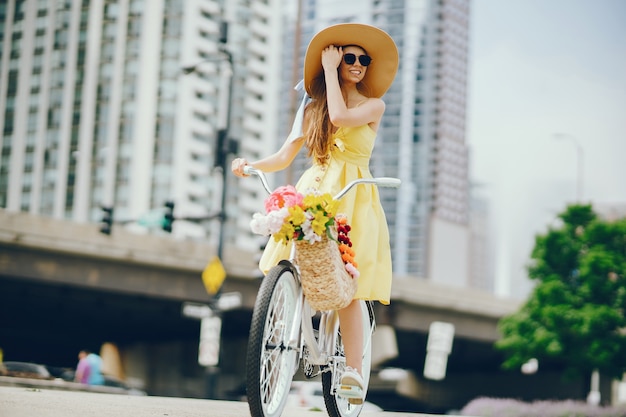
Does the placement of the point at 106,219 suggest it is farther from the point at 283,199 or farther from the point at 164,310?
the point at 283,199

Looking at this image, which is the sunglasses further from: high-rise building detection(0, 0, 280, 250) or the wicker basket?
high-rise building detection(0, 0, 280, 250)

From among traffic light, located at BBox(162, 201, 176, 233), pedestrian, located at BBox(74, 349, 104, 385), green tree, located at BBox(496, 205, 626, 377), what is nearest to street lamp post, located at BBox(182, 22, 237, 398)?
traffic light, located at BBox(162, 201, 176, 233)

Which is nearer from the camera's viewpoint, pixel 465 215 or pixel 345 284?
pixel 345 284

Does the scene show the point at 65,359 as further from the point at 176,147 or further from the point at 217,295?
the point at 217,295

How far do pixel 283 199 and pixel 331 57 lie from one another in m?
0.87

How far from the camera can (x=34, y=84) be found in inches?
3656

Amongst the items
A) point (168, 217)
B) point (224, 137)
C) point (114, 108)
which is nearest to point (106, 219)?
point (168, 217)

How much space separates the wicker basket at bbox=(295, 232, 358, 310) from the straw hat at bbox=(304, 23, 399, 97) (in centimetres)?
102

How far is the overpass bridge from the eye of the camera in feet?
91.0

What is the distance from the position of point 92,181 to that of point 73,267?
2399 inches

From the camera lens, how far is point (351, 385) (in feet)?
15.2

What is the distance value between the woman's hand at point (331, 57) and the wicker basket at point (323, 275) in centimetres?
98

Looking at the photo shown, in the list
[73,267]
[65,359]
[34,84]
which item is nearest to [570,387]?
[73,267]

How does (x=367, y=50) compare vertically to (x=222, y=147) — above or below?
below
